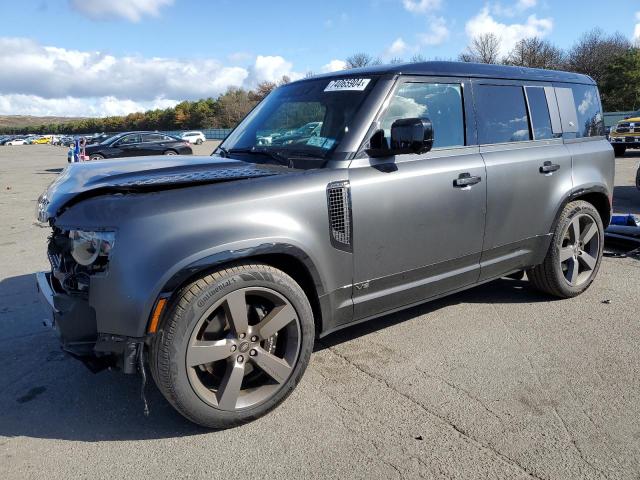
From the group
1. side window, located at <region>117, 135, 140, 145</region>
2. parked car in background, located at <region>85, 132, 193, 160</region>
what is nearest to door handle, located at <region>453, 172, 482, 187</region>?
parked car in background, located at <region>85, 132, 193, 160</region>

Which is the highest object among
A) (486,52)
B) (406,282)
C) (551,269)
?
(486,52)

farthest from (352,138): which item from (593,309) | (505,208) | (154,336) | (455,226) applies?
(593,309)

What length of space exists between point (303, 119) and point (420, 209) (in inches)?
40.7

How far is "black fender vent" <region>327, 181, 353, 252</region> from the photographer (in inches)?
115

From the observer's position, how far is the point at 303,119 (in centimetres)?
355

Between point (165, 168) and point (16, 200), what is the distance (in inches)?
432

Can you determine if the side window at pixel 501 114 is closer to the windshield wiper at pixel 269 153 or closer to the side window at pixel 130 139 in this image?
the windshield wiper at pixel 269 153

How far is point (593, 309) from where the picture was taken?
4328mm

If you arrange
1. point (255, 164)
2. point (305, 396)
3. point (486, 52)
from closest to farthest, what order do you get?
point (305, 396), point (255, 164), point (486, 52)

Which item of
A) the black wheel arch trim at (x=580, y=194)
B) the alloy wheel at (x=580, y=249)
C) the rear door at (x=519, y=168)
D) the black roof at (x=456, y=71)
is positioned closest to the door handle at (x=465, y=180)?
the rear door at (x=519, y=168)

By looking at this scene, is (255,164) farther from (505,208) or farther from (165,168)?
(505,208)

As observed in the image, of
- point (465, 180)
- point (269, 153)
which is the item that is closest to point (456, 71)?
point (465, 180)

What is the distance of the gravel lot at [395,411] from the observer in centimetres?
243

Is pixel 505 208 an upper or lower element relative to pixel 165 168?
lower
